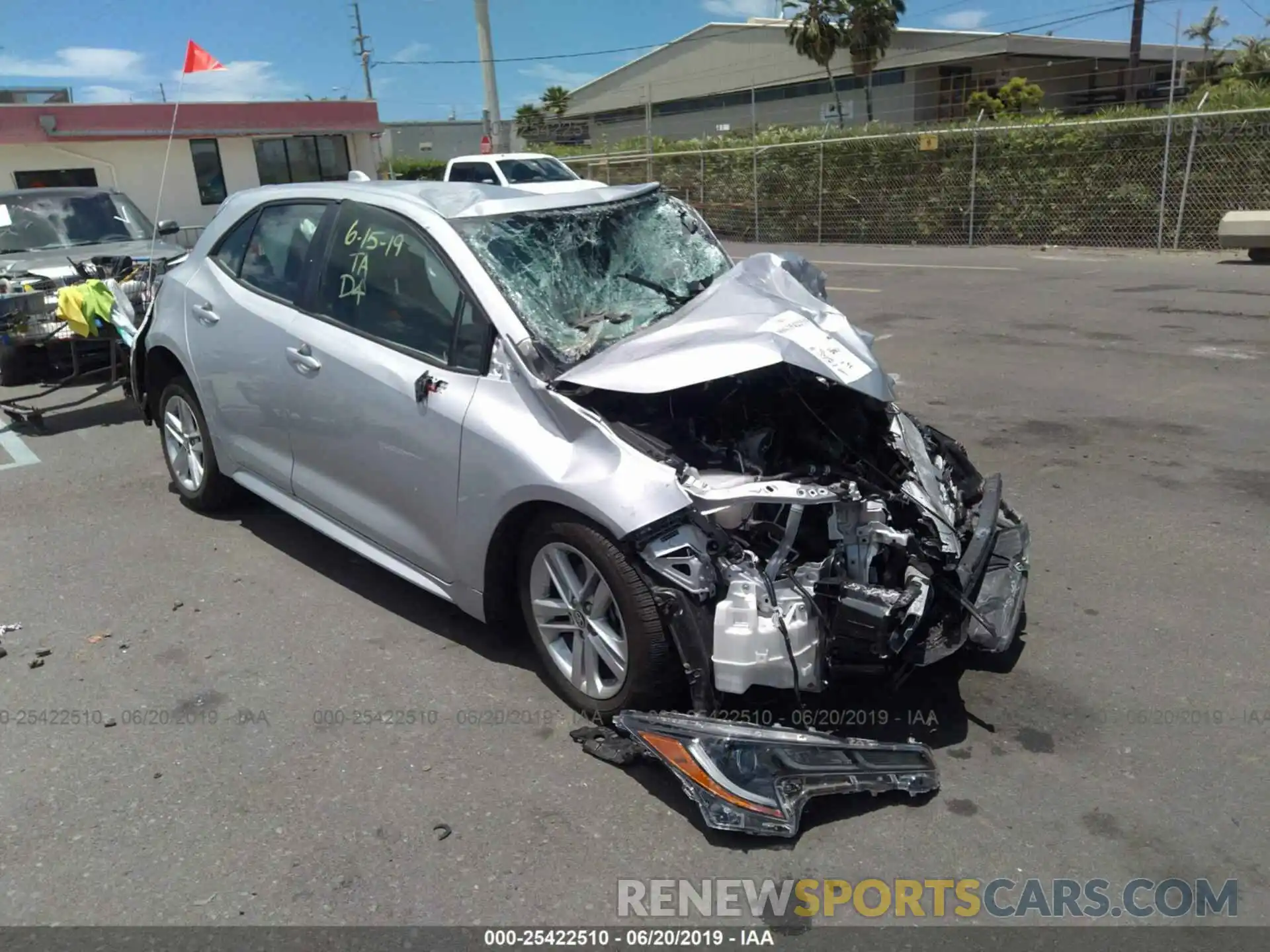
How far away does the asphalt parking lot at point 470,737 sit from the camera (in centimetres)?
278

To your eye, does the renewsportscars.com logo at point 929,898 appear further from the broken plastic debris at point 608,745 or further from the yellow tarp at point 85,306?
the yellow tarp at point 85,306

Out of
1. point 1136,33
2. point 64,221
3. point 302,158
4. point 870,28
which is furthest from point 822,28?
point 64,221

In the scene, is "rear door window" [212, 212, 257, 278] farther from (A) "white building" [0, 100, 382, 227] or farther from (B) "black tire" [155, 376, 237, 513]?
(A) "white building" [0, 100, 382, 227]

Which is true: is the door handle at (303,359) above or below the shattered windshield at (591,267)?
below

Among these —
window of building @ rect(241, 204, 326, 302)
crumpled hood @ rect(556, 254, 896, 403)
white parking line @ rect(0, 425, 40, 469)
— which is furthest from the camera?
white parking line @ rect(0, 425, 40, 469)

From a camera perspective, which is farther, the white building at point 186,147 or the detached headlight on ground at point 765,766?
the white building at point 186,147

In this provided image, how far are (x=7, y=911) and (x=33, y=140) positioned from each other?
28.0m

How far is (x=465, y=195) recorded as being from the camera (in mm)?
4246

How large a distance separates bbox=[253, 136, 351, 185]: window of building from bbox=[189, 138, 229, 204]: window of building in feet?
3.91

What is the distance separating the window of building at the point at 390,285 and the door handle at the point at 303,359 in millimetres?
185

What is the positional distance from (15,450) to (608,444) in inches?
232

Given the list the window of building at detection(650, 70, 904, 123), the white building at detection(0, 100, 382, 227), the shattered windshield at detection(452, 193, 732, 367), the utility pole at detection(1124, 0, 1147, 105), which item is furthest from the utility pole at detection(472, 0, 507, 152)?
the shattered windshield at detection(452, 193, 732, 367)

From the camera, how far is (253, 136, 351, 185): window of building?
29.9 metres

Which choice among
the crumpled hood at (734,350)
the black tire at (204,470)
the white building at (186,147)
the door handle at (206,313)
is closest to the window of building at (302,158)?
the white building at (186,147)
